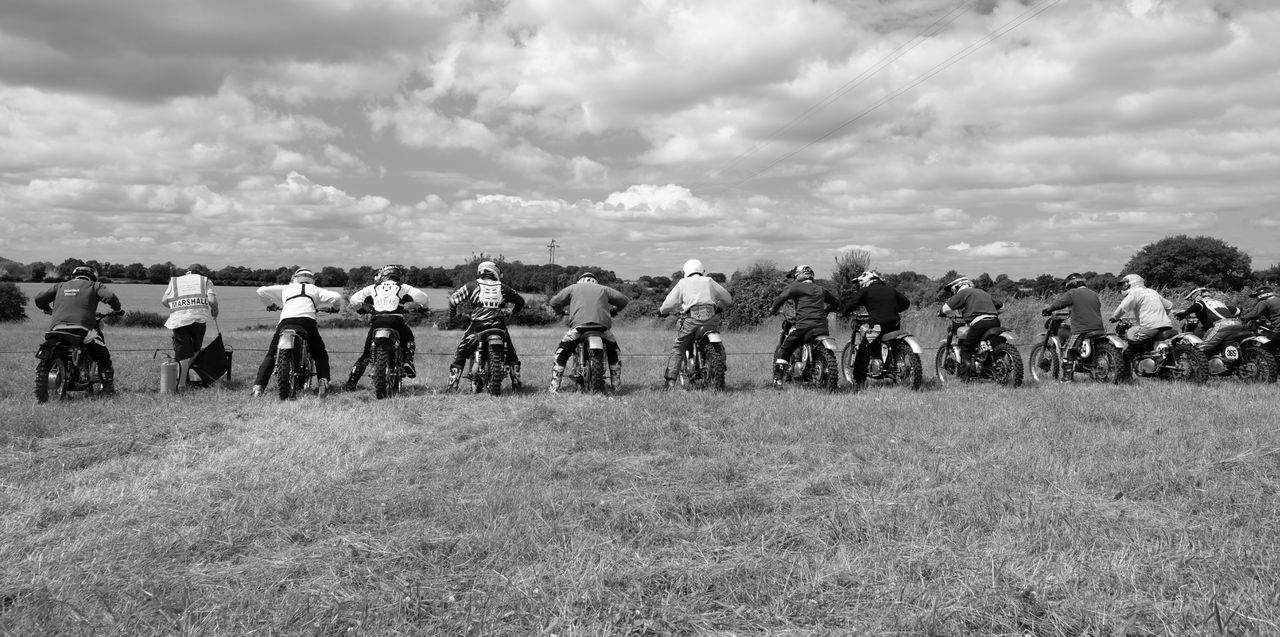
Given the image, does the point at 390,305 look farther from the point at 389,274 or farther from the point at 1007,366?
the point at 1007,366

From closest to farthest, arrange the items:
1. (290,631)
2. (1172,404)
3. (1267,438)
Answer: (290,631) < (1267,438) < (1172,404)

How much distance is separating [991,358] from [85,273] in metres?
11.6

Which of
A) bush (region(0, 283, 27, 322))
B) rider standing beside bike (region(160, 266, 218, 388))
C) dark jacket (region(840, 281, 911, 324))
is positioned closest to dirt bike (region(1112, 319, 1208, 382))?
dark jacket (region(840, 281, 911, 324))

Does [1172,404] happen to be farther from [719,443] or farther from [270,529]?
[270,529]

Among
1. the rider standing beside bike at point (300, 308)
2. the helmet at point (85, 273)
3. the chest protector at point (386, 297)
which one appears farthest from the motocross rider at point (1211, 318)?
the helmet at point (85, 273)

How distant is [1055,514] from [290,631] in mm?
4094

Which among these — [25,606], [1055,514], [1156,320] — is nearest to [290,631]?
[25,606]

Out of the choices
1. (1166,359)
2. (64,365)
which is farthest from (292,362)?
(1166,359)

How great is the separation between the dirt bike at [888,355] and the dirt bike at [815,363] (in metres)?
0.51

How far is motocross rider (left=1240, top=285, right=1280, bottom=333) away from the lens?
1080cm

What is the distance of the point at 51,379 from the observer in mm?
8977

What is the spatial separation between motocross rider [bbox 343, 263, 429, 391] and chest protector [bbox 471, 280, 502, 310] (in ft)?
2.49

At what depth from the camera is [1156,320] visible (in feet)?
37.0

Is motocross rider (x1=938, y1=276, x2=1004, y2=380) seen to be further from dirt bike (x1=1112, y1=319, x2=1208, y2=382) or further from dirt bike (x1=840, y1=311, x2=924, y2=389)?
dirt bike (x1=1112, y1=319, x2=1208, y2=382)
